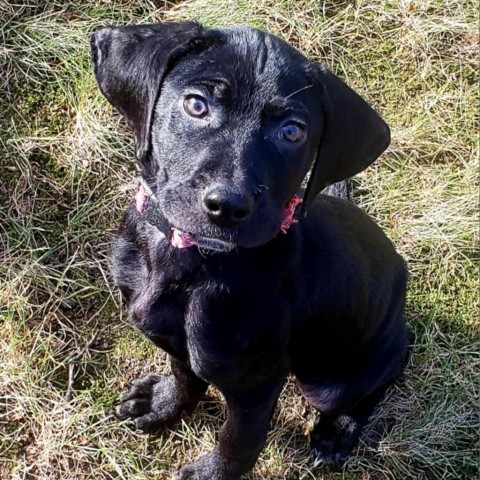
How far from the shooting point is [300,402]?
184 inches

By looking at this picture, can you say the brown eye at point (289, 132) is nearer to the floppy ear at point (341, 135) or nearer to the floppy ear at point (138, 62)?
the floppy ear at point (341, 135)

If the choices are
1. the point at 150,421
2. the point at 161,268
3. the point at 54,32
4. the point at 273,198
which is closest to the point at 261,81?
the point at 273,198

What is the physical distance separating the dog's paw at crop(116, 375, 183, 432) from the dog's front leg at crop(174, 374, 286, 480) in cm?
30

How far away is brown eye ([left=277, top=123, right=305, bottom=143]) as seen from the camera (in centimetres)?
301

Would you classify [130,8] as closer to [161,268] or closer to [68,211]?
[68,211]

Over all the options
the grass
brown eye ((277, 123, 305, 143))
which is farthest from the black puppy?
the grass

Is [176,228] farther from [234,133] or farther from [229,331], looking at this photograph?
[229,331]

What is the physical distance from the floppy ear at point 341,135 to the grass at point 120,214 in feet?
6.02

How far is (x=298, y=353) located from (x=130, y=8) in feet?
8.38

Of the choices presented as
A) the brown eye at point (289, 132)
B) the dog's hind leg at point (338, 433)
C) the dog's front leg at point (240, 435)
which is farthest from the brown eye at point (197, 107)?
the dog's hind leg at point (338, 433)

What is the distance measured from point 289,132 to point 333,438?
2076mm

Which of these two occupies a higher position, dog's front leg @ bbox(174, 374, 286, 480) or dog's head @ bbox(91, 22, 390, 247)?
dog's head @ bbox(91, 22, 390, 247)

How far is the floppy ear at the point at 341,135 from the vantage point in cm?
312

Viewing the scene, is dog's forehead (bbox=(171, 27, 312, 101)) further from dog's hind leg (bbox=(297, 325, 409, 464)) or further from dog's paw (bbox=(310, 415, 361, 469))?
dog's paw (bbox=(310, 415, 361, 469))
